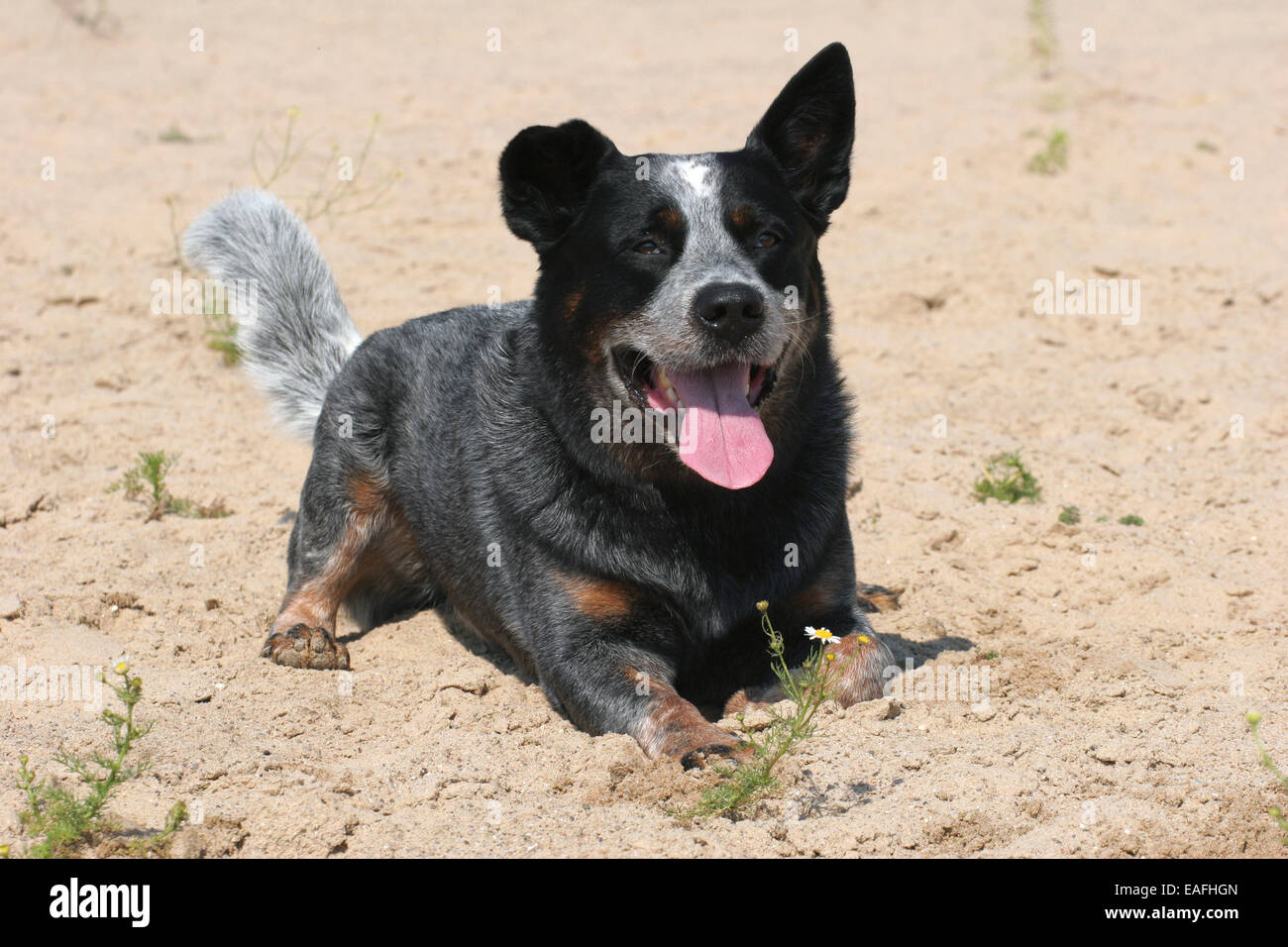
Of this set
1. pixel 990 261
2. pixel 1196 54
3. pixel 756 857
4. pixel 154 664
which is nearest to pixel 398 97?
pixel 990 261

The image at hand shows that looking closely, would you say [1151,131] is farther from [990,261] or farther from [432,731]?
[432,731]

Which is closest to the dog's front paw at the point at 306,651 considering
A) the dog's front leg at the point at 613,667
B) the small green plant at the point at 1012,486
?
the dog's front leg at the point at 613,667

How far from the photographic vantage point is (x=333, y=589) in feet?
16.5

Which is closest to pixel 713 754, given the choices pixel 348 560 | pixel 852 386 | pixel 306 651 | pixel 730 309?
pixel 730 309

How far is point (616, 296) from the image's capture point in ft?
13.1

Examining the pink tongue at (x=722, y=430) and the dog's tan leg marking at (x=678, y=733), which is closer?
the dog's tan leg marking at (x=678, y=733)

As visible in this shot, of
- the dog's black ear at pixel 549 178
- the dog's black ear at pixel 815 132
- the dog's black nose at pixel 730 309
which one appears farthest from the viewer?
the dog's black ear at pixel 815 132

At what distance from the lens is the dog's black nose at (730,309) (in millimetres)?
3764

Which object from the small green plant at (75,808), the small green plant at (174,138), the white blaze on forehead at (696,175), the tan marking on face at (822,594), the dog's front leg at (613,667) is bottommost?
the small green plant at (75,808)

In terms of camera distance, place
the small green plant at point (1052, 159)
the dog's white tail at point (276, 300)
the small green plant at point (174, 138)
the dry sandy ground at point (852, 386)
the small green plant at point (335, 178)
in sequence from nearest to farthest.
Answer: the dry sandy ground at point (852, 386) → the dog's white tail at point (276, 300) → the small green plant at point (335, 178) → the small green plant at point (1052, 159) → the small green plant at point (174, 138)

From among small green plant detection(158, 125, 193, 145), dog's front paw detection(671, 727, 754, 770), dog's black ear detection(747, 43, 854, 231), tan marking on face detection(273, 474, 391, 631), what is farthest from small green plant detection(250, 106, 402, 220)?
dog's front paw detection(671, 727, 754, 770)

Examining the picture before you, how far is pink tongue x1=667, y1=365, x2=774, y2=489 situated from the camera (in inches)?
153

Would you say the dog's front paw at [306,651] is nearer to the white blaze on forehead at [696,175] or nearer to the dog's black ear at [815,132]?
the white blaze on forehead at [696,175]

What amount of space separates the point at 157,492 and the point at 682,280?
8.74 feet
